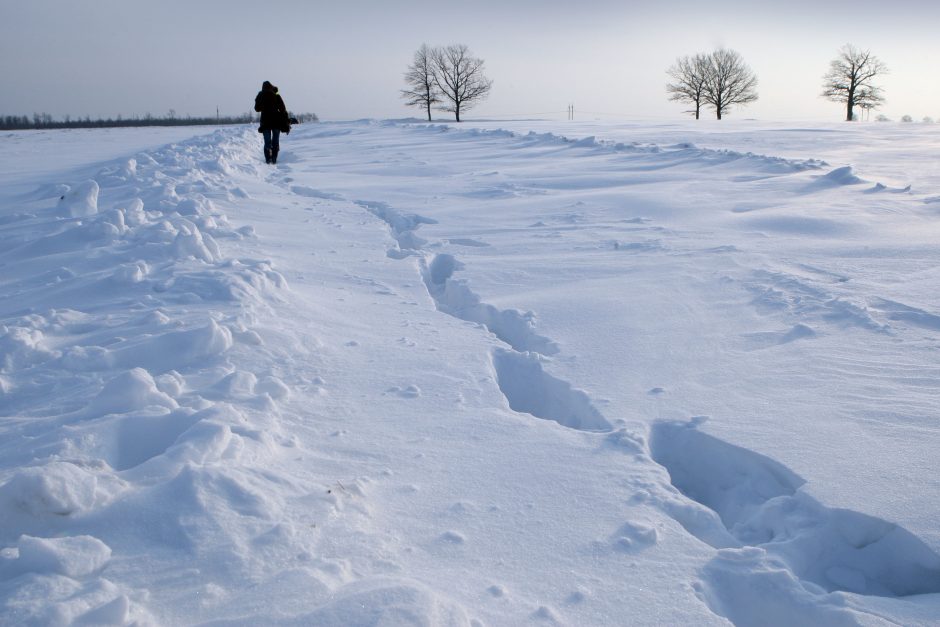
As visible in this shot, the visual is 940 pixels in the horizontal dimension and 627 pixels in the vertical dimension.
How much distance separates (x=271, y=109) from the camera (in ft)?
36.0

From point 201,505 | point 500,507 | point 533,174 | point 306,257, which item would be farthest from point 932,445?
point 533,174

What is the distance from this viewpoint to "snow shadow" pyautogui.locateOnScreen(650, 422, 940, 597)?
6.16 ft

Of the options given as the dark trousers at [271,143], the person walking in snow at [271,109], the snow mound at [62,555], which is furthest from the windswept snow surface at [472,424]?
the dark trousers at [271,143]

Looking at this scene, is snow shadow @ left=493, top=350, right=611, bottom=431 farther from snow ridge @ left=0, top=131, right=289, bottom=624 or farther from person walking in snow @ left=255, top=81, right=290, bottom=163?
person walking in snow @ left=255, top=81, right=290, bottom=163

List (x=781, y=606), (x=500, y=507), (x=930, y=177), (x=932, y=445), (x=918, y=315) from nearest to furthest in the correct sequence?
(x=781, y=606)
(x=500, y=507)
(x=932, y=445)
(x=918, y=315)
(x=930, y=177)

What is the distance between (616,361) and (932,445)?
127cm

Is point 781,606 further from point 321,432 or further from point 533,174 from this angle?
point 533,174

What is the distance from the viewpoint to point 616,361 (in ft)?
10.3

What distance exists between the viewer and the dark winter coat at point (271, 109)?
1080 cm

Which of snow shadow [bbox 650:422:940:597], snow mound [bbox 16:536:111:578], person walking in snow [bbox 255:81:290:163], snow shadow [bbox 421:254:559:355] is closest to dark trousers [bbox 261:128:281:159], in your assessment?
person walking in snow [bbox 255:81:290:163]

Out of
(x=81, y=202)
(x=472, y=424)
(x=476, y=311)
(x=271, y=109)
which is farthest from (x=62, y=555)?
(x=271, y=109)

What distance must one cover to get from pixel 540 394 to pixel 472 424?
57cm

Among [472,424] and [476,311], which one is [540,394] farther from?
[476,311]

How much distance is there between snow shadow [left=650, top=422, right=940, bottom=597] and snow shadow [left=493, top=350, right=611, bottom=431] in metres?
0.43
